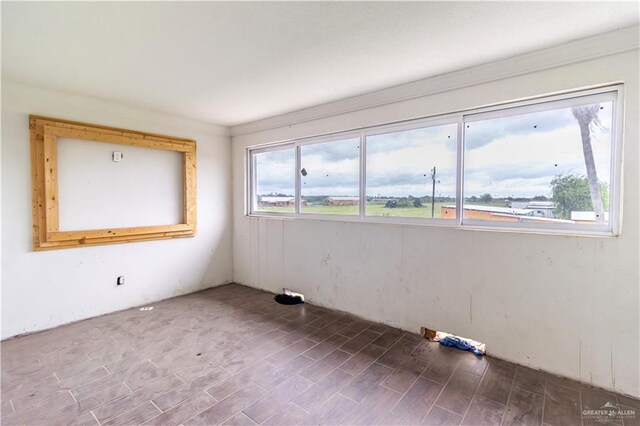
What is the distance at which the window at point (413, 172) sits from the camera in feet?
9.66

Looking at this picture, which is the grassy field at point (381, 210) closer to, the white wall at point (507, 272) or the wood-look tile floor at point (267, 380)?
the white wall at point (507, 272)

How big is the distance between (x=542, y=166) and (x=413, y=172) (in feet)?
3.62

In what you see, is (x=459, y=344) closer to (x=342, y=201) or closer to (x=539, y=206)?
(x=539, y=206)

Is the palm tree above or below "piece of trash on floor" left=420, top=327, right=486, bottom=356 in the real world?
above

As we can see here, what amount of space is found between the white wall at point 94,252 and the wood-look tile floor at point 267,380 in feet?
1.15

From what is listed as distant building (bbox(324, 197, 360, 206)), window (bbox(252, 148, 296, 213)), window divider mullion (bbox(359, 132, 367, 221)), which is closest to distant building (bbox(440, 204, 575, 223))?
window divider mullion (bbox(359, 132, 367, 221))

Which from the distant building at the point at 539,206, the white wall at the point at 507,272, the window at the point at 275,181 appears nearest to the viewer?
the white wall at the point at 507,272

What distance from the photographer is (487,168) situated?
2721 millimetres

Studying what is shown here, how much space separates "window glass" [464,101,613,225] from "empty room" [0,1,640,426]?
2 centimetres

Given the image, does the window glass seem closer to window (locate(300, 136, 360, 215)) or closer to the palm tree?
the palm tree

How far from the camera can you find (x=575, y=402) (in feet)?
6.69

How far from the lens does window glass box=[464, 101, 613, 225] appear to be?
2.25m

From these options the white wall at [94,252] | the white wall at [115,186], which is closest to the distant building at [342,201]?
the white wall at [94,252]

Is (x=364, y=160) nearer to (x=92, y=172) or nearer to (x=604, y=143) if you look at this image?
(x=604, y=143)
